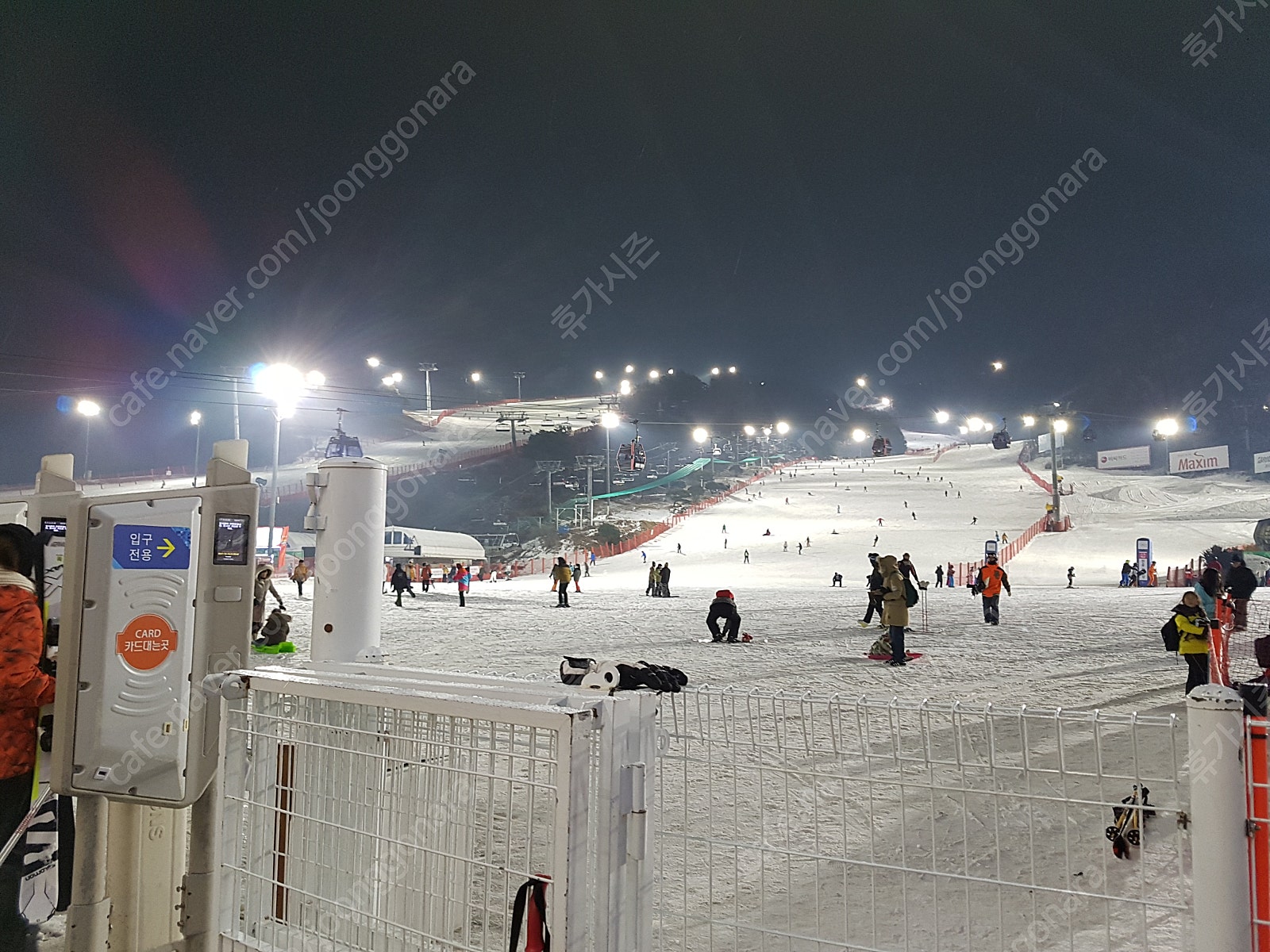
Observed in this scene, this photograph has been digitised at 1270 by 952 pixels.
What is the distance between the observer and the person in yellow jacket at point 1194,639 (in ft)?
24.4

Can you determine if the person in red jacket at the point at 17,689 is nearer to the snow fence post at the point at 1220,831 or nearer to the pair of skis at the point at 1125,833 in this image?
the snow fence post at the point at 1220,831

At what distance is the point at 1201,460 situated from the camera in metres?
62.3

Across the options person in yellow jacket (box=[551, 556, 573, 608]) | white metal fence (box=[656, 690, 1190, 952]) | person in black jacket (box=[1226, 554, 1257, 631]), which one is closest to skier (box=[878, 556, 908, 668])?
white metal fence (box=[656, 690, 1190, 952])

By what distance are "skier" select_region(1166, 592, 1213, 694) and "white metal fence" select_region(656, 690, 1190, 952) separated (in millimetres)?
2282

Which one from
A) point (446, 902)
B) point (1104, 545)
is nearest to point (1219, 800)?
point (446, 902)

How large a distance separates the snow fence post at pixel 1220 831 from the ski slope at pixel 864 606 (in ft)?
21.8

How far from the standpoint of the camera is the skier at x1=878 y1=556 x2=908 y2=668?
32.8 ft

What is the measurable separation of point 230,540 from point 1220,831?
2.95 meters

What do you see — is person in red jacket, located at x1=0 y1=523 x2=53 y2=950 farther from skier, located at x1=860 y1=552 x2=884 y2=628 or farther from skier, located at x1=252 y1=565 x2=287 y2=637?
skier, located at x1=860 y1=552 x2=884 y2=628

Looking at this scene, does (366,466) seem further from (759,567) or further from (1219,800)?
(759,567)

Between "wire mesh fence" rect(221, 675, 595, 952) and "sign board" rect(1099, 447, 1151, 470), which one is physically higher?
"sign board" rect(1099, 447, 1151, 470)

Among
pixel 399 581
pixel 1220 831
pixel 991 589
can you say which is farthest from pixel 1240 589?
pixel 399 581

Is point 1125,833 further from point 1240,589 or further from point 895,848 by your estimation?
point 1240,589

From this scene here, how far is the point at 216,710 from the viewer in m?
2.87
